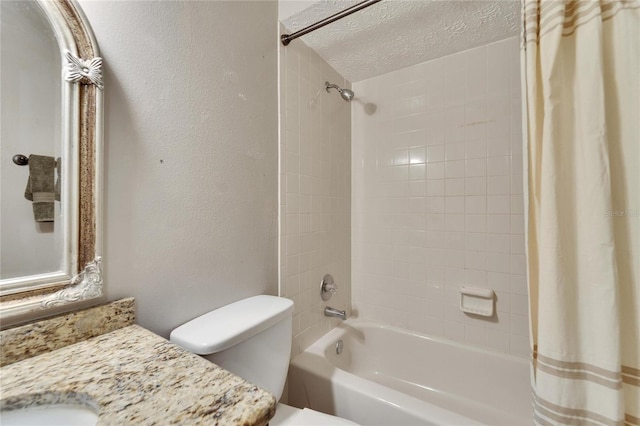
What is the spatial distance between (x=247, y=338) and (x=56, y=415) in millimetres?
430

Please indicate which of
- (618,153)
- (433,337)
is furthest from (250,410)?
(433,337)

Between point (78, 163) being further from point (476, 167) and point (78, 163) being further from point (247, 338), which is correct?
point (476, 167)

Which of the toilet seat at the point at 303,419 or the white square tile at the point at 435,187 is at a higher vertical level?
the white square tile at the point at 435,187

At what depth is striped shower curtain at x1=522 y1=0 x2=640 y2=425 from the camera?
0.67 m

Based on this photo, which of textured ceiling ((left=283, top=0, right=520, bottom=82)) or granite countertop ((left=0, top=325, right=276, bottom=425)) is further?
textured ceiling ((left=283, top=0, right=520, bottom=82))

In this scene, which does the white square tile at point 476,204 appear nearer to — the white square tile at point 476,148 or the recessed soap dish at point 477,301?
the white square tile at point 476,148

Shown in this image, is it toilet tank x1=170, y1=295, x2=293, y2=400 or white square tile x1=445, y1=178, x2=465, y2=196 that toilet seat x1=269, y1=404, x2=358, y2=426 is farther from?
white square tile x1=445, y1=178, x2=465, y2=196

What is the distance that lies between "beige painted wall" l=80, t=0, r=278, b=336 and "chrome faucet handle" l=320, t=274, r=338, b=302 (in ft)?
1.36

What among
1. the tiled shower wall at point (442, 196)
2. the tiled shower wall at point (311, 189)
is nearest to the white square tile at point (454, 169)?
the tiled shower wall at point (442, 196)

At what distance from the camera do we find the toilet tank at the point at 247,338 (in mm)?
741

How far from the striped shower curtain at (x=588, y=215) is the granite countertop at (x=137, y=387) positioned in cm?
81

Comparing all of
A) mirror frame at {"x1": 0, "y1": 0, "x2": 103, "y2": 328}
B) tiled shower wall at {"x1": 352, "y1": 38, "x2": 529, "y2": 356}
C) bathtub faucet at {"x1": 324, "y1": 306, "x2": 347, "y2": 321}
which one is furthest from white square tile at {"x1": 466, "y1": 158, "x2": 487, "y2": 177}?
mirror frame at {"x1": 0, "y1": 0, "x2": 103, "y2": 328}

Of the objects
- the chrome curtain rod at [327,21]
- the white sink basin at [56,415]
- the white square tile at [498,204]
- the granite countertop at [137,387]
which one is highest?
the chrome curtain rod at [327,21]

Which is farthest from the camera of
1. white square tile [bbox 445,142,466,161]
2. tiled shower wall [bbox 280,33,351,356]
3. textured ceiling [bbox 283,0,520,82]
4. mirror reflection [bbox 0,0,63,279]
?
white square tile [bbox 445,142,466,161]
